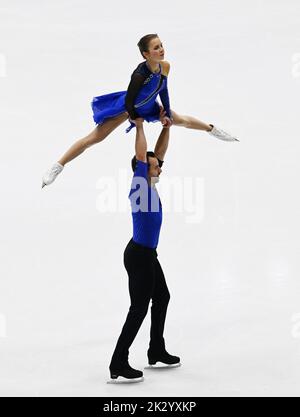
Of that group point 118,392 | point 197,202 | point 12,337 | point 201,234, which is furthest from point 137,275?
point 197,202

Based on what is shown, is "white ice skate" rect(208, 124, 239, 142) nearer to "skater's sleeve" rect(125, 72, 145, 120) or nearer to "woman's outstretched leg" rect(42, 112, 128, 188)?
"woman's outstretched leg" rect(42, 112, 128, 188)

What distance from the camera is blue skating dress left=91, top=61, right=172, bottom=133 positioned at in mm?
6820

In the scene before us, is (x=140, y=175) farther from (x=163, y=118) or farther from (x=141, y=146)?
(x=163, y=118)

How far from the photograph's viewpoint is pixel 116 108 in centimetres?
707

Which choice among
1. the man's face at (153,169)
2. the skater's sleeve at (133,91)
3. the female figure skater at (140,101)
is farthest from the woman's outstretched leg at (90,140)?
the man's face at (153,169)

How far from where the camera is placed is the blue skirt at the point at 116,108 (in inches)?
275

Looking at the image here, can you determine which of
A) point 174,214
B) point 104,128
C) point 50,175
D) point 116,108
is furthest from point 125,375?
point 174,214

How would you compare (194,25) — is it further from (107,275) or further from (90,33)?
(107,275)

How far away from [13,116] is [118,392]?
8.50 m

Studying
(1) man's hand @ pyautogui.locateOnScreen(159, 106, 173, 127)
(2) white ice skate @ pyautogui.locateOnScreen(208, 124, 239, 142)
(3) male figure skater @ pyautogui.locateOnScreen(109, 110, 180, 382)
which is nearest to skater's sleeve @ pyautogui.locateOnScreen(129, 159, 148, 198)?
(3) male figure skater @ pyautogui.locateOnScreen(109, 110, 180, 382)

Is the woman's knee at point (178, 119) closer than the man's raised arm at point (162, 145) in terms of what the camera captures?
No

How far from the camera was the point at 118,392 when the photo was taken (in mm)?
6656

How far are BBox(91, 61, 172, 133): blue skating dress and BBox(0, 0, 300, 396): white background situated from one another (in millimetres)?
2050

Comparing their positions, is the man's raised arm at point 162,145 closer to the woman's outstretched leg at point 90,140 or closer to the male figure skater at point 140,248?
the male figure skater at point 140,248
